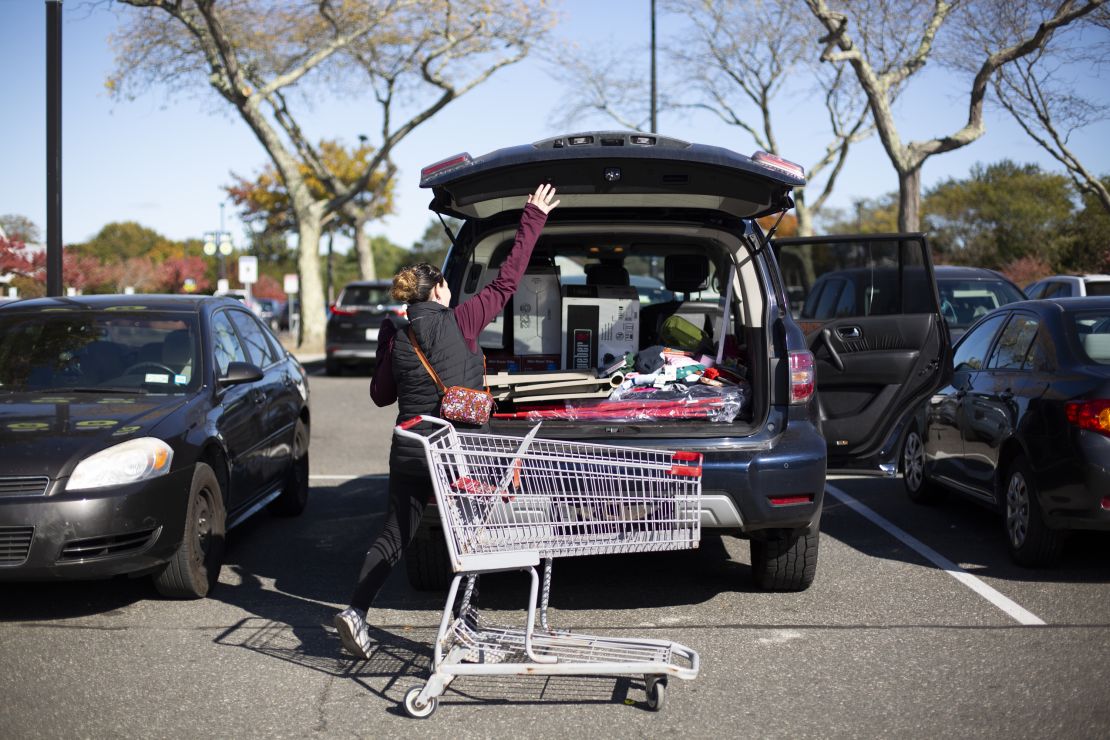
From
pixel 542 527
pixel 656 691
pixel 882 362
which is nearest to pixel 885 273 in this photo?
pixel 882 362

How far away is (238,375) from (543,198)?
230 centimetres

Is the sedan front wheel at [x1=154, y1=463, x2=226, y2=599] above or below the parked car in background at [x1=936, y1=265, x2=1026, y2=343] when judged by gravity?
below

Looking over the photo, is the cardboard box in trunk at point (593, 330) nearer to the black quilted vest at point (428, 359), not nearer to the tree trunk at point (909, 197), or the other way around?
the black quilted vest at point (428, 359)

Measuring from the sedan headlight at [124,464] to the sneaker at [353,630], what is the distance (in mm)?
1467

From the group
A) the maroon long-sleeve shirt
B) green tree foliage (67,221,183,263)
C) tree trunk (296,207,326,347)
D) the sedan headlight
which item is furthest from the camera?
green tree foliage (67,221,183,263)

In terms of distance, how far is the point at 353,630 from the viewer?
465 cm

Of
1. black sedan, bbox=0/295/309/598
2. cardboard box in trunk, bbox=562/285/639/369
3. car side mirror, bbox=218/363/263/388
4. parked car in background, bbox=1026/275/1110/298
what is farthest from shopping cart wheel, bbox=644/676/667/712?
parked car in background, bbox=1026/275/1110/298

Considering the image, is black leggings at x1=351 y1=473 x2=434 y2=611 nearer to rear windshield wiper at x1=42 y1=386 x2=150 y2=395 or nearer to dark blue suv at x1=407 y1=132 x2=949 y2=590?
dark blue suv at x1=407 y1=132 x2=949 y2=590

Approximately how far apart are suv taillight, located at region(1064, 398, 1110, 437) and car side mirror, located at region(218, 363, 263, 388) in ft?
14.6

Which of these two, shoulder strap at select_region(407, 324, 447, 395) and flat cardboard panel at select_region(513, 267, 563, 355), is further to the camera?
flat cardboard panel at select_region(513, 267, 563, 355)

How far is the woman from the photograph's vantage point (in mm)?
4828

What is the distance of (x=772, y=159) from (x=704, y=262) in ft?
6.05

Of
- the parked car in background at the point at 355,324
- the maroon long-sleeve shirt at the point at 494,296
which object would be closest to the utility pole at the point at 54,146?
the maroon long-sleeve shirt at the point at 494,296

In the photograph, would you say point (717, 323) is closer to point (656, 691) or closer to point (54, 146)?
point (656, 691)
